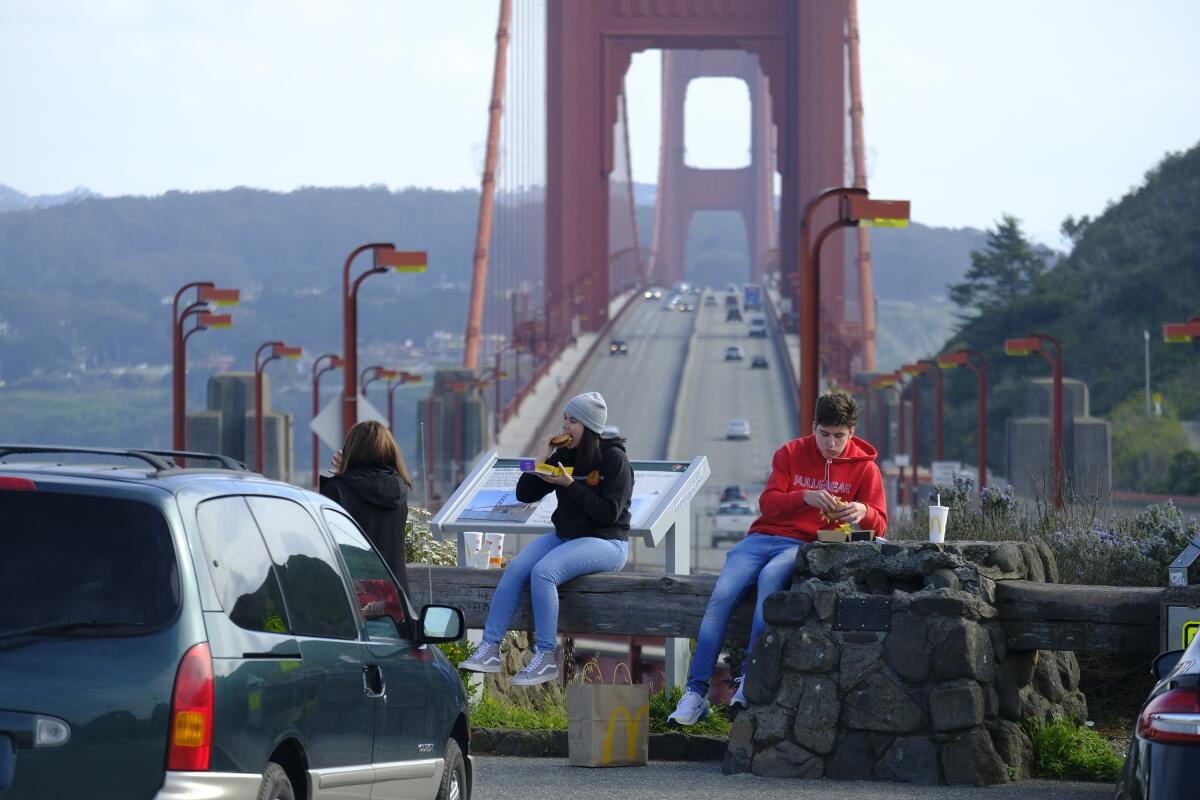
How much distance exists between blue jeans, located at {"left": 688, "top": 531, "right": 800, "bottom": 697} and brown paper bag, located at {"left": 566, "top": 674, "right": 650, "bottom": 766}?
0.28 meters

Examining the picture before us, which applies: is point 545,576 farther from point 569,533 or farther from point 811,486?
point 811,486

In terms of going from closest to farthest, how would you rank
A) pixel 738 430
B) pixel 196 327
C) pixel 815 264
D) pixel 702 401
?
pixel 815 264, pixel 196 327, pixel 738 430, pixel 702 401

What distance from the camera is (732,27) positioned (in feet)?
336

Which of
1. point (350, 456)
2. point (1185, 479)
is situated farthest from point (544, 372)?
point (350, 456)

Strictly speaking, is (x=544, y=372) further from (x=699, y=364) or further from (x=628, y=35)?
(x=699, y=364)

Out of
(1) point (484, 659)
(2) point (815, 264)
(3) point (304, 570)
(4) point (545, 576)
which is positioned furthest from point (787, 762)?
(2) point (815, 264)

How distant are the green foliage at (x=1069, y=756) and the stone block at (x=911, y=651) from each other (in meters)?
0.72

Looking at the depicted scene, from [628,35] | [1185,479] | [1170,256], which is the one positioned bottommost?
[1185,479]

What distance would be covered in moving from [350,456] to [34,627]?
4900mm

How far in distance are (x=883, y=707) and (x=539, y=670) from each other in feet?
5.59

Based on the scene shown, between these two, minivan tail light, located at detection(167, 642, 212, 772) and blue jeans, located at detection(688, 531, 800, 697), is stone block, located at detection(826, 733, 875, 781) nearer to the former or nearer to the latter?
blue jeans, located at detection(688, 531, 800, 697)

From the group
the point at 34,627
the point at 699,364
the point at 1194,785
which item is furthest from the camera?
the point at 699,364

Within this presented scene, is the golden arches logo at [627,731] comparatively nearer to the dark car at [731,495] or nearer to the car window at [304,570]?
the car window at [304,570]

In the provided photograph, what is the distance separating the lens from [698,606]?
9.59 meters
